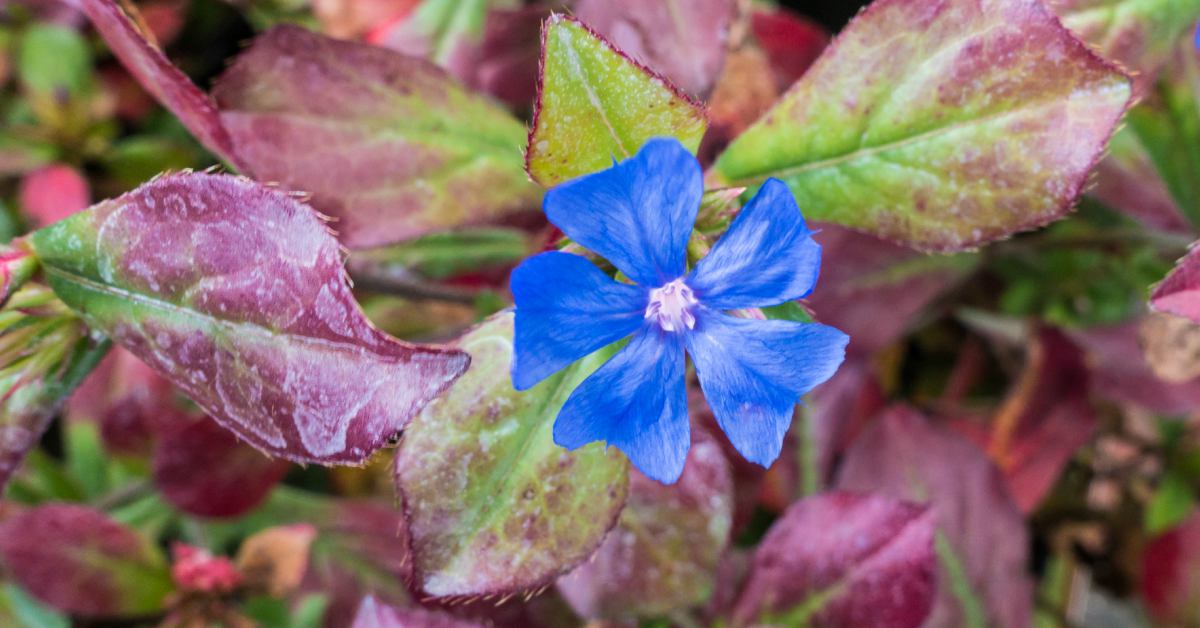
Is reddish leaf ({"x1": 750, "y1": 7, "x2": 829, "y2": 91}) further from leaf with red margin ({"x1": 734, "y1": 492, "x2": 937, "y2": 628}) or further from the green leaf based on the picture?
the green leaf

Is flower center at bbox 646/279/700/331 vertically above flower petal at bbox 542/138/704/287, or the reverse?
flower petal at bbox 542/138/704/287

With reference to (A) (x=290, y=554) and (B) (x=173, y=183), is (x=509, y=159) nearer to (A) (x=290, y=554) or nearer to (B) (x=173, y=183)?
(B) (x=173, y=183)

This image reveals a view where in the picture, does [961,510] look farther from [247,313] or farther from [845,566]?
[247,313]

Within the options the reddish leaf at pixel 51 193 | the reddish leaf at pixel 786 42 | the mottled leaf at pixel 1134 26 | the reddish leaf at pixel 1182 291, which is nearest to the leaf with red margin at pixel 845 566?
the reddish leaf at pixel 1182 291

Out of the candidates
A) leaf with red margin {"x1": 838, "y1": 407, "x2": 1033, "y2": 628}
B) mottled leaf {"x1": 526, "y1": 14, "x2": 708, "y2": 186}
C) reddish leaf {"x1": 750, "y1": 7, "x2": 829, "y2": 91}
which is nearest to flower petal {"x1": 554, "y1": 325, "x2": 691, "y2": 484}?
mottled leaf {"x1": 526, "y1": 14, "x2": 708, "y2": 186}

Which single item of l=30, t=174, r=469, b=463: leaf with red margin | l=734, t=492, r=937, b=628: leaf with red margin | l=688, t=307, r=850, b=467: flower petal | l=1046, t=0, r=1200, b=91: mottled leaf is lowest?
l=734, t=492, r=937, b=628: leaf with red margin

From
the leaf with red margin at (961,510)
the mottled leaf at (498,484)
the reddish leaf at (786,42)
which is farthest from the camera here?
the reddish leaf at (786,42)

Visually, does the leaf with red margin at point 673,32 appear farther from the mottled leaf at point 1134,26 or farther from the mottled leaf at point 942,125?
the mottled leaf at point 1134,26
